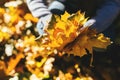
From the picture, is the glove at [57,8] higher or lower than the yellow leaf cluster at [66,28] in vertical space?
higher

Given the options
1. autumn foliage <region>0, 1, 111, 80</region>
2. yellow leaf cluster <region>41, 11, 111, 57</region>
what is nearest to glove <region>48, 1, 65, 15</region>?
autumn foliage <region>0, 1, 111, 80</region>

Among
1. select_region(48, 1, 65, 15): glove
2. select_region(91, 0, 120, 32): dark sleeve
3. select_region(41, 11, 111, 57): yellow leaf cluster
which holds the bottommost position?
select_region(41, 11, 111, 57): yellow leaf cluster

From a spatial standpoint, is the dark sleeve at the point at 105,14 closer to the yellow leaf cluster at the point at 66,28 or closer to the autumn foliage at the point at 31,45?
the autumn foliage at the point at 31,45

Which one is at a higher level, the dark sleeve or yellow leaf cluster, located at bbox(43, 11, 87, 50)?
the dark sleeve

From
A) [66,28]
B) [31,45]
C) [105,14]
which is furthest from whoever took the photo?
[31,45]

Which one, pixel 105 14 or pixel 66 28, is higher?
pixel 105 14

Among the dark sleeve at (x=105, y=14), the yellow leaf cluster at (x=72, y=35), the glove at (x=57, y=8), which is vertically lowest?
the yellow leaf cluster at (x=72, y=35)

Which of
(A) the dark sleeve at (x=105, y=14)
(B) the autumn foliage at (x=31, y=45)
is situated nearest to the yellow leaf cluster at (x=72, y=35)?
(B) the autumn foliage at (x=31, y=45)

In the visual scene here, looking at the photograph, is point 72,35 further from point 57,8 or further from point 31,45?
point 31,45

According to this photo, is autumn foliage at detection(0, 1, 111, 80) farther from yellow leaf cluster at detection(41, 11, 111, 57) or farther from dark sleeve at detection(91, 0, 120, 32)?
dark sleeve at detection(91, 0, 120, 32)

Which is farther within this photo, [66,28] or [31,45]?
[31,45]

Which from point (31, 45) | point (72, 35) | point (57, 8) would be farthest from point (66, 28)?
point (31, 45)

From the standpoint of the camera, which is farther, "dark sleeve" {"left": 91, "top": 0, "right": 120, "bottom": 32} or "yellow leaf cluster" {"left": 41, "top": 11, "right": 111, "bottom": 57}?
"dark sleeve" {"left": 91, "top": 0, "right": 120, "bottom": 32}

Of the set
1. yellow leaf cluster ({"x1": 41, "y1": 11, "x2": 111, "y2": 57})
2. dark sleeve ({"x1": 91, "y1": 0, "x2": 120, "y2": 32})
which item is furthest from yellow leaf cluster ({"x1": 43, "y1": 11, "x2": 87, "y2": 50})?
dark sleeve ({"x1": 91, "y1": 0, "x2": 120, "y2": 32})
